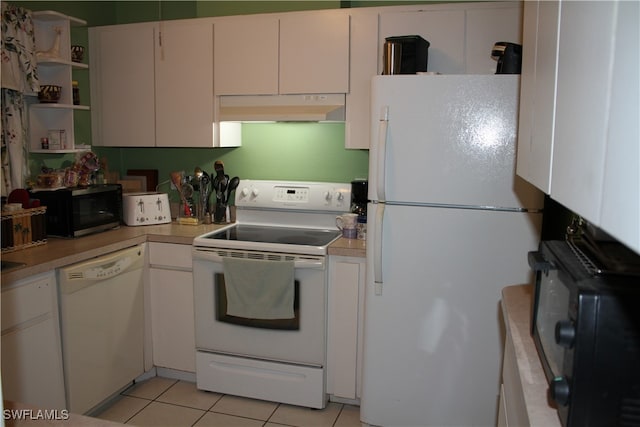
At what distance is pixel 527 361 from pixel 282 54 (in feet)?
7.37

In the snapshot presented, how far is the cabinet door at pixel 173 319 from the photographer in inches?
122

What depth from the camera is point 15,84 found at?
2.87 meters

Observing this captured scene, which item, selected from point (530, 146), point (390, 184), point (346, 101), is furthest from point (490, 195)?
point (346, 101)

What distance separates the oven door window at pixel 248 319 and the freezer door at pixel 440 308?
0.42 m

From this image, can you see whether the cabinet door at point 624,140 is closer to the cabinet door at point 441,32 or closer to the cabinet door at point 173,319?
the cabinet door at point 441,32

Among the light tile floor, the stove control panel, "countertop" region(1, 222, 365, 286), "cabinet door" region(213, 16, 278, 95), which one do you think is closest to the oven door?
"countertop" region(1, 222, 365, 286)

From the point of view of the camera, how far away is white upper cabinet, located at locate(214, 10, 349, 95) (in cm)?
300

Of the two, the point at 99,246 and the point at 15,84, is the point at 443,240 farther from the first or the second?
the point at 15,84

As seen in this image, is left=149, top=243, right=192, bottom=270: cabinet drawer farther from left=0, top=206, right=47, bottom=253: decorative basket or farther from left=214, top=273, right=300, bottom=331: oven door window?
left=0, top=206, right=47, bottom=253: decorative basket

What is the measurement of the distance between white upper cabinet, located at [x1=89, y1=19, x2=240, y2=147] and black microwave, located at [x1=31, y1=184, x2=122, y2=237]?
52 cm

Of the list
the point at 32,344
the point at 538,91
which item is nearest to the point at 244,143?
the point at 32,344

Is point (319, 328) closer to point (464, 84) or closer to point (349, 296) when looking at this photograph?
point (349, 296)

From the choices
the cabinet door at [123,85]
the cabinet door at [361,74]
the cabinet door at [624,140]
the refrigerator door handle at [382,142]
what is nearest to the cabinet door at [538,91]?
the cabinet door at [624,140]

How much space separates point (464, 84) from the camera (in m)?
2.31
